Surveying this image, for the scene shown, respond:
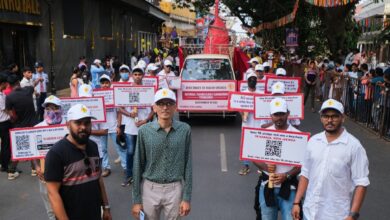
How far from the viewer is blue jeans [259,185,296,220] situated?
425cm

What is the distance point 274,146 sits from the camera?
4574 mm

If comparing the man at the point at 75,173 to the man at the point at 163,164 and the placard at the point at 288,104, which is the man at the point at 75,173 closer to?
the man at the point at 163,164

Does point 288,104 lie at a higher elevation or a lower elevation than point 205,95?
higher

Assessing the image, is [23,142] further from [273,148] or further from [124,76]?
[124,76]

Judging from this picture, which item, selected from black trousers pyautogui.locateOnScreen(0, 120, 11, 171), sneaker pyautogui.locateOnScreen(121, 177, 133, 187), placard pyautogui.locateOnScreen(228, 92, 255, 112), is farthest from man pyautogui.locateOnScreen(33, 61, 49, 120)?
placard pyautogui.locateOnScreen(228, 92, 255, 112)

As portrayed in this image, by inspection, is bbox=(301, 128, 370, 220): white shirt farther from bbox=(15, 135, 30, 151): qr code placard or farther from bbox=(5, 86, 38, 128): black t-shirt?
bbox=(5, 86, 38, 128): black t-shirt

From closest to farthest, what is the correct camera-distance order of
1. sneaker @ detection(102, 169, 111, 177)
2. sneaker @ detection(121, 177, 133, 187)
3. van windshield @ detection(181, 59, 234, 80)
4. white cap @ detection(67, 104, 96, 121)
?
white cap @ detection(67, 104, 96, 121) → sneaker @ detection(121, 177, 133, 187) → sneaker @ detection(102, 169, 111, 177) → van windshield @ detection(181, 59, 234, 80)

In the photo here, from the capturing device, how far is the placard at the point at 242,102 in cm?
764

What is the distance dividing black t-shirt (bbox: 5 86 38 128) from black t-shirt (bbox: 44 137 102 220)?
469cm

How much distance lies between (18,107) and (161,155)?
4876 mm

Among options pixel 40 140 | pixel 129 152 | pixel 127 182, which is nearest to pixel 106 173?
pixel 127 182

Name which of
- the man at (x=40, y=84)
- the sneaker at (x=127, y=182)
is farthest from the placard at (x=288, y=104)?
the man at (x=40, y=84)

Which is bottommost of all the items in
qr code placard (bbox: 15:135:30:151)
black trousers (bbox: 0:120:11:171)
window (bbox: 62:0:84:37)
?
black trousers (bbox: 0:120:11:171)

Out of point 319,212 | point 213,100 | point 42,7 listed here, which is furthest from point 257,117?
point 42,7
